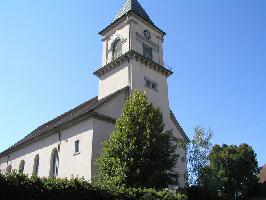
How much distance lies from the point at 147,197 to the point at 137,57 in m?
18.9

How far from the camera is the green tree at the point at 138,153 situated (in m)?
26.0

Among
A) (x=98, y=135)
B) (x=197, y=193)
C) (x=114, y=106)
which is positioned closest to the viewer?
(x=197, y=193)

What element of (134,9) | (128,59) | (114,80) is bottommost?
(114,80)

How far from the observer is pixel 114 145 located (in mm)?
27812

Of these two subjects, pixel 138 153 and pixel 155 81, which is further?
pixel 155 81

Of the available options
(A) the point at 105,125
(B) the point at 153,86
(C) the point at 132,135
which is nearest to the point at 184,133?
(B) the point at 153,86

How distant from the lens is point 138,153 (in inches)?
1056

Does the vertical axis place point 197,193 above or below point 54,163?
below

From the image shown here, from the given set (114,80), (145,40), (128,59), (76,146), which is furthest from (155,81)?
(76,146)

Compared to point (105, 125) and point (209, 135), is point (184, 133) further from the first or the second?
point (105, 125)

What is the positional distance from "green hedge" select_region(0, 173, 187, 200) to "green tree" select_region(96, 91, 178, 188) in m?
3.29

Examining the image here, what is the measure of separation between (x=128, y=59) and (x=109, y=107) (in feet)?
21.1

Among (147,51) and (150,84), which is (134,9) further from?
(150,84)

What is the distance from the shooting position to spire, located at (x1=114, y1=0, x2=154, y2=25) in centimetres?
4184
